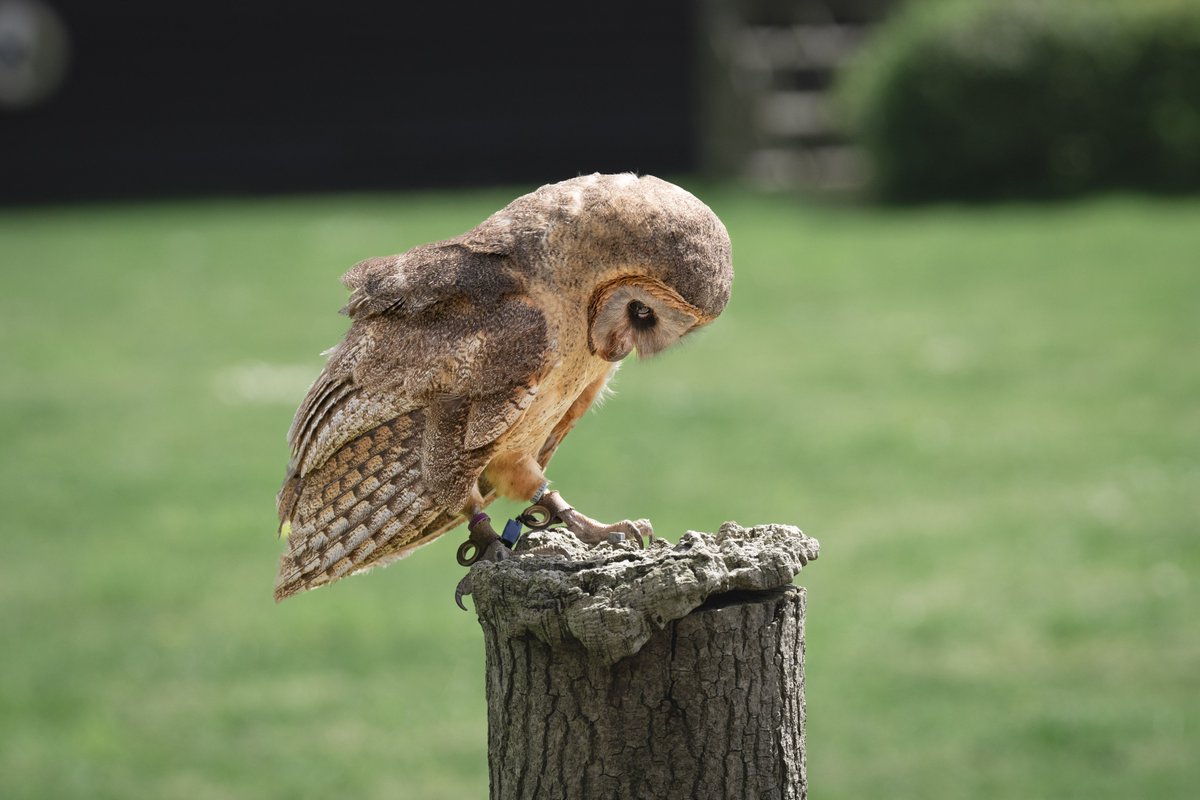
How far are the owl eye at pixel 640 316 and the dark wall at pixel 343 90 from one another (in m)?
17.1

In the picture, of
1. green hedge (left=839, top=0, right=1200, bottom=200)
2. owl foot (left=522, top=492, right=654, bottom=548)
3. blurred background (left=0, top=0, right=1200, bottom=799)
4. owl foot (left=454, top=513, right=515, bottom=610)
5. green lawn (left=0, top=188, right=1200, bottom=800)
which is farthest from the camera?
green hedge (left=839, top=0, right=1200, bottom=200)

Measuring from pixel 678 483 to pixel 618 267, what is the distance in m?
6.71

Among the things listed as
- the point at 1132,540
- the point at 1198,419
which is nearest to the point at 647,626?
the point at 1132,540

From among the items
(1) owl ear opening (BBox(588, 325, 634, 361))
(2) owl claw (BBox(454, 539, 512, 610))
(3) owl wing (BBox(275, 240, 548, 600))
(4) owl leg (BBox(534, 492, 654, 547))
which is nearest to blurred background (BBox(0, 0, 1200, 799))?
(4) owl leg (BBox(534, 492, 654, 547))

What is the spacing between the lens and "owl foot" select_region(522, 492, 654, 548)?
3404 millimetres

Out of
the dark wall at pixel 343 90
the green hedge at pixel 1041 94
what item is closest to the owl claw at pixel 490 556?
the green hedge at pixel 1041 94

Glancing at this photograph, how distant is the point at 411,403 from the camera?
3.16m

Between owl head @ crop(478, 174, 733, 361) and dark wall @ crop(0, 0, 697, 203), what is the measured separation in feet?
56.0

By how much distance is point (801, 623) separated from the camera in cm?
312

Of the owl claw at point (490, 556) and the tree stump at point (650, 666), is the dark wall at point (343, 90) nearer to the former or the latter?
the owl claw at point (490, 556)

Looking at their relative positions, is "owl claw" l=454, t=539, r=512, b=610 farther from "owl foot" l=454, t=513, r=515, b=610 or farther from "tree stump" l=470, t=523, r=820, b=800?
"tree stump" l=470, t=523, r=820, b=800

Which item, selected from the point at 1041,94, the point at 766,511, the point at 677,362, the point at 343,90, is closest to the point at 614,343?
the point at 766,511

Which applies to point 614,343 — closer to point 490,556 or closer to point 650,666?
point 490,556

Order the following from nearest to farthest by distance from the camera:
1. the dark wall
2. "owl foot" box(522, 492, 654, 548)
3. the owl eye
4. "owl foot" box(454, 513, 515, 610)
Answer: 1. the owl eye
2. "owl foot" box(454, 513, 515, 610)
3. "owl foot" box(522, 492, 654, 548)
4. the dark wall
